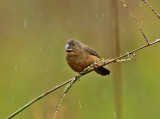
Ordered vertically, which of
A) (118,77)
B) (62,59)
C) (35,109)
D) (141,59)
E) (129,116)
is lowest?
(118,77)

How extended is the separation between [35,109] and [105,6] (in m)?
3.25

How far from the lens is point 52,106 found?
3975 mm

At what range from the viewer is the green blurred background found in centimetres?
591

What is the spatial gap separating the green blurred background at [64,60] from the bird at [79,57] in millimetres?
244

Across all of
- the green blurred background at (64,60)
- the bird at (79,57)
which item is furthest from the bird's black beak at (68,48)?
the green blurred background at (64,60)

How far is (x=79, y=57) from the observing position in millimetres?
5219

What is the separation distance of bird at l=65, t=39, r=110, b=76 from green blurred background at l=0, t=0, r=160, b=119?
9.6 inches

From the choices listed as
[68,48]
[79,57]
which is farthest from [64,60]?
[79,57]

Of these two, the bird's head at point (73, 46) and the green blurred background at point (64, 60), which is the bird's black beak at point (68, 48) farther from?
the green blurred background at point (64, 60)

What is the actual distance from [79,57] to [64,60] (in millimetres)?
1495

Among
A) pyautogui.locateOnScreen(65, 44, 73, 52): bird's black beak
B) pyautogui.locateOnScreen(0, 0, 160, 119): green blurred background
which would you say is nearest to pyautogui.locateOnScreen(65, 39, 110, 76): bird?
pyautogui.locateOnScreen(65, 44, 73, 52): bird's black beak

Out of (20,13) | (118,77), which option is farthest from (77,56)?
(20,13)

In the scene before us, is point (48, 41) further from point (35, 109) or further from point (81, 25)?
point (35, 109)

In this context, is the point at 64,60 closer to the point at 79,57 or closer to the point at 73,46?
the point at 73,46
